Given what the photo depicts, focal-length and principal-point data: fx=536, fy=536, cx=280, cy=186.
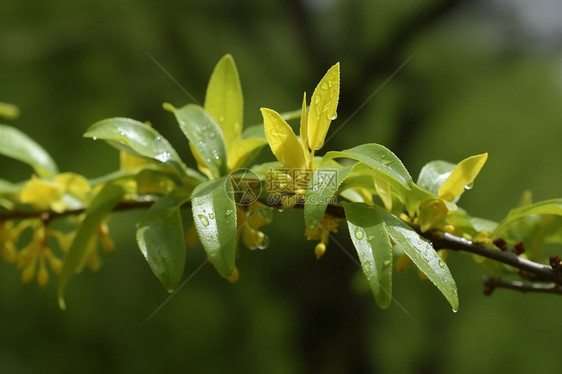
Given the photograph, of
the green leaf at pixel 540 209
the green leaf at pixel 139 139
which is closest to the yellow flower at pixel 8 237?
the green leaf at pixel 139 139

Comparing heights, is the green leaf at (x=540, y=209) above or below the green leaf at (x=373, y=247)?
below

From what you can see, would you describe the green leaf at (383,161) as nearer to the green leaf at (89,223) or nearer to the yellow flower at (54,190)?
the green leaf at (89,223)

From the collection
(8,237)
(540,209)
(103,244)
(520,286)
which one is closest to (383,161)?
(540,209)

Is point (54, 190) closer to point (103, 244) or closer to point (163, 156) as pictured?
point (103, 244)

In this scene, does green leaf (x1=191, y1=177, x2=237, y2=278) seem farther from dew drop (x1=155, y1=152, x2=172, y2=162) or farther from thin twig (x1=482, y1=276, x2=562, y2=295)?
thin twig (x1=482, y1=276, x2=562, y2=295)

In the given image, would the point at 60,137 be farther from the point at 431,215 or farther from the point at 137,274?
the point at 431,215

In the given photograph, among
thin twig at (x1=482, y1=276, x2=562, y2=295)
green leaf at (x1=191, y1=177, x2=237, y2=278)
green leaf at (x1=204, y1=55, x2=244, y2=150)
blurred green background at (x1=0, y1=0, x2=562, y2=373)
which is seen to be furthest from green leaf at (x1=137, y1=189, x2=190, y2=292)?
blurred green background at (x1=0, y1=0, x2=562, y2=373)
